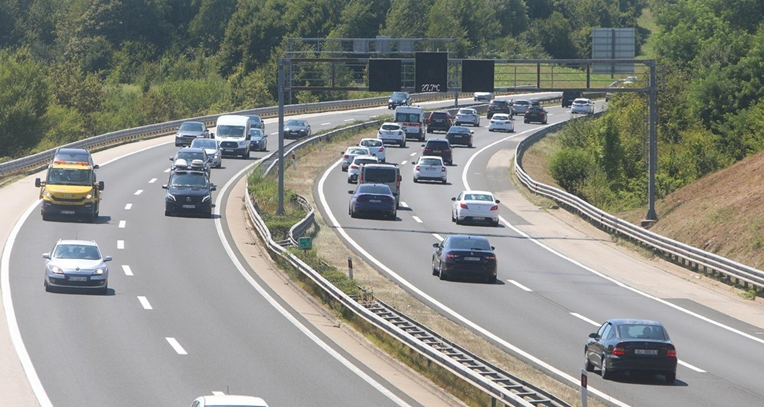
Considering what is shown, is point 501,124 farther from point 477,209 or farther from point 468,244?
point 468,244

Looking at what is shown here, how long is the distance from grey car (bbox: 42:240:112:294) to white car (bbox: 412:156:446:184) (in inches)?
1268

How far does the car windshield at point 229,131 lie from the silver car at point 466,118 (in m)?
28.2

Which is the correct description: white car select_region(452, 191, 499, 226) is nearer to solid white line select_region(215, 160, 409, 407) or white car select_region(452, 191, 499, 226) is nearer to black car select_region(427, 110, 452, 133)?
solid white line select_region(215, 160, 409, 407)

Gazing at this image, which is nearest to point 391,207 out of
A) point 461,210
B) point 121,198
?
point 461,210

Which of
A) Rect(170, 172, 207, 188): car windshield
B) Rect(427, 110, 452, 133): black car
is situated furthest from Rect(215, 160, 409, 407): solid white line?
Rect(427, 110, 452, 133): black car

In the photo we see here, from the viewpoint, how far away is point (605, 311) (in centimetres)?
3378

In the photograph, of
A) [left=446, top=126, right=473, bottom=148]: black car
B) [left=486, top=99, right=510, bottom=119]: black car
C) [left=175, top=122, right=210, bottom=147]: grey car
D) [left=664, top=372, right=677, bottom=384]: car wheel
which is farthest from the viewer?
[left=486, top=99, right=510, bottom=119]: black car

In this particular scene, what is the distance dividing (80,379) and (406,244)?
73.1ft

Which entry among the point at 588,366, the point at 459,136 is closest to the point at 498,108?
the point at 459,136

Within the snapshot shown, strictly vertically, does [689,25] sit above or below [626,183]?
above

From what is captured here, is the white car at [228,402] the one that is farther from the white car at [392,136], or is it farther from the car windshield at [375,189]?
the white car at [392,136]

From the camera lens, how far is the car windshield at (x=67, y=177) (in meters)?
46.1

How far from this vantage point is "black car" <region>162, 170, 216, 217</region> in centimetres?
4906

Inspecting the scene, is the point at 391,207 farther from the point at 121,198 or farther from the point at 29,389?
the point at 29,389
